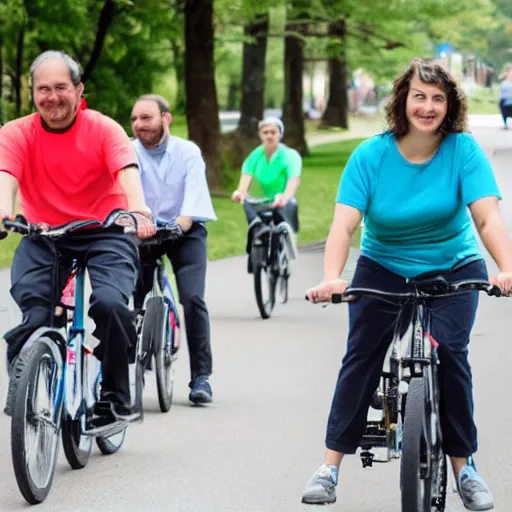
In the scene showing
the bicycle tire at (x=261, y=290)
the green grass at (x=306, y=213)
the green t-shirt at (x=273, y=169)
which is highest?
the green t-shirt at (x=273, y=169)

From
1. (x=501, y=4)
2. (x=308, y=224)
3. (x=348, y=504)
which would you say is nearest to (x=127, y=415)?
(x=348, y=504)

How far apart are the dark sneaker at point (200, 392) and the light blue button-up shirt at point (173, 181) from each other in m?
0.94

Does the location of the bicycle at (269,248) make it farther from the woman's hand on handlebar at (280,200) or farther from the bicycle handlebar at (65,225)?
the bicycle handlebar at (65,225)

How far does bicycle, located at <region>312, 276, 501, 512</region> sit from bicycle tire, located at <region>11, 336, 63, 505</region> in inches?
51.7

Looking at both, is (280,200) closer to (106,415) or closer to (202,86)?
(106,415)

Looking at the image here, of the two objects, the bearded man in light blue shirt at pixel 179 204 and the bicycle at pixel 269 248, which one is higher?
the bearded man in light blue shirt at pixel 179 204

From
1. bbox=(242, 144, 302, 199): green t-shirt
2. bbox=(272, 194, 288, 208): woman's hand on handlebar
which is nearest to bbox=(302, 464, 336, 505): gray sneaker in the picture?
bbox=(272, 194, 288, 208): woman's hand on handlebar

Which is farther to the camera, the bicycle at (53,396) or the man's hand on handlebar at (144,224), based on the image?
the man's hand on handlebar at (144,224)

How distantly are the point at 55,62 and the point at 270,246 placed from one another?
24.9ft

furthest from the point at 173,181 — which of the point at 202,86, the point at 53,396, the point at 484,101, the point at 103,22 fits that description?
the point at 484,101

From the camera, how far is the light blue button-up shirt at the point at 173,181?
8.98 m

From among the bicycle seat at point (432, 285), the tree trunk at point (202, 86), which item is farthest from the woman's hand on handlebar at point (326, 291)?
the tree trunk at point (202, 86)

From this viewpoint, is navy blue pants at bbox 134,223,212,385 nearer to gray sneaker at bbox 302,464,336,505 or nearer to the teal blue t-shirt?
gray sneaker at bbox 302,464,336,505

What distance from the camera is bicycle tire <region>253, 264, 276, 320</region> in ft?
45.4
